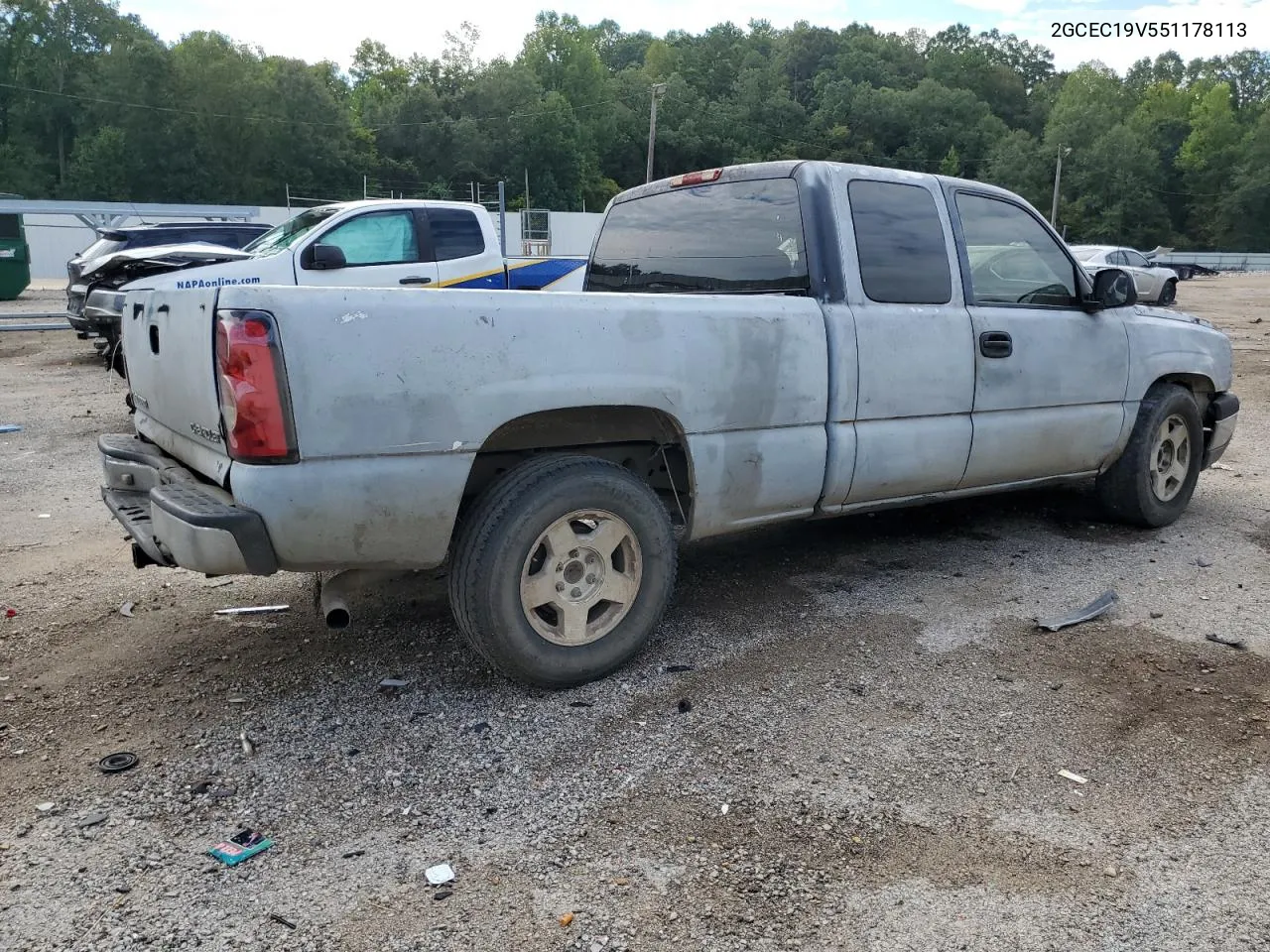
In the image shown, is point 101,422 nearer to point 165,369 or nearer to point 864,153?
point 165,369

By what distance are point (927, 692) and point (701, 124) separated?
9334 centimetres

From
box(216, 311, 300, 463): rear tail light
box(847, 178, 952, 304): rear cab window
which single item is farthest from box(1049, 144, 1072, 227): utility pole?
box(216, 311, 300, 463): rear tail light

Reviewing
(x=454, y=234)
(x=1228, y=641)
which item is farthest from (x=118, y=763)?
(x=454, y=234)

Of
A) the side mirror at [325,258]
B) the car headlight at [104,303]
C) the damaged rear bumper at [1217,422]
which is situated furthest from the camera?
the car headlight at [104,303]

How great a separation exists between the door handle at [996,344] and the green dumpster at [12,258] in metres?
22.8

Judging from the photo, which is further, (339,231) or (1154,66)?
(1154,66)

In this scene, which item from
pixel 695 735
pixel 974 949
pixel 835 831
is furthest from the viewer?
pixel 695 735

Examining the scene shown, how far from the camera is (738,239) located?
4531 millimetres

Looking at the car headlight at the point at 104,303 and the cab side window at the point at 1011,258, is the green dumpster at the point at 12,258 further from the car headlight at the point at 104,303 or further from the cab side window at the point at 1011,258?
the cab side window at the point at 1011,258

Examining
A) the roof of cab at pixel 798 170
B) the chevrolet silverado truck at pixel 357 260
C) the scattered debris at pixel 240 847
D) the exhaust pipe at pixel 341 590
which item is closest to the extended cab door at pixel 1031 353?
the roof of cab at pixel 798 170

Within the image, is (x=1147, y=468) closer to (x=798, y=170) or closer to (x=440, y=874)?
(x=798, y=170)

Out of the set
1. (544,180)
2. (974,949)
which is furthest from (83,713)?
(544,180)

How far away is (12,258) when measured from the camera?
21.7 m

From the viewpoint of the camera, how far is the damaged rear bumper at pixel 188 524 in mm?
3035
